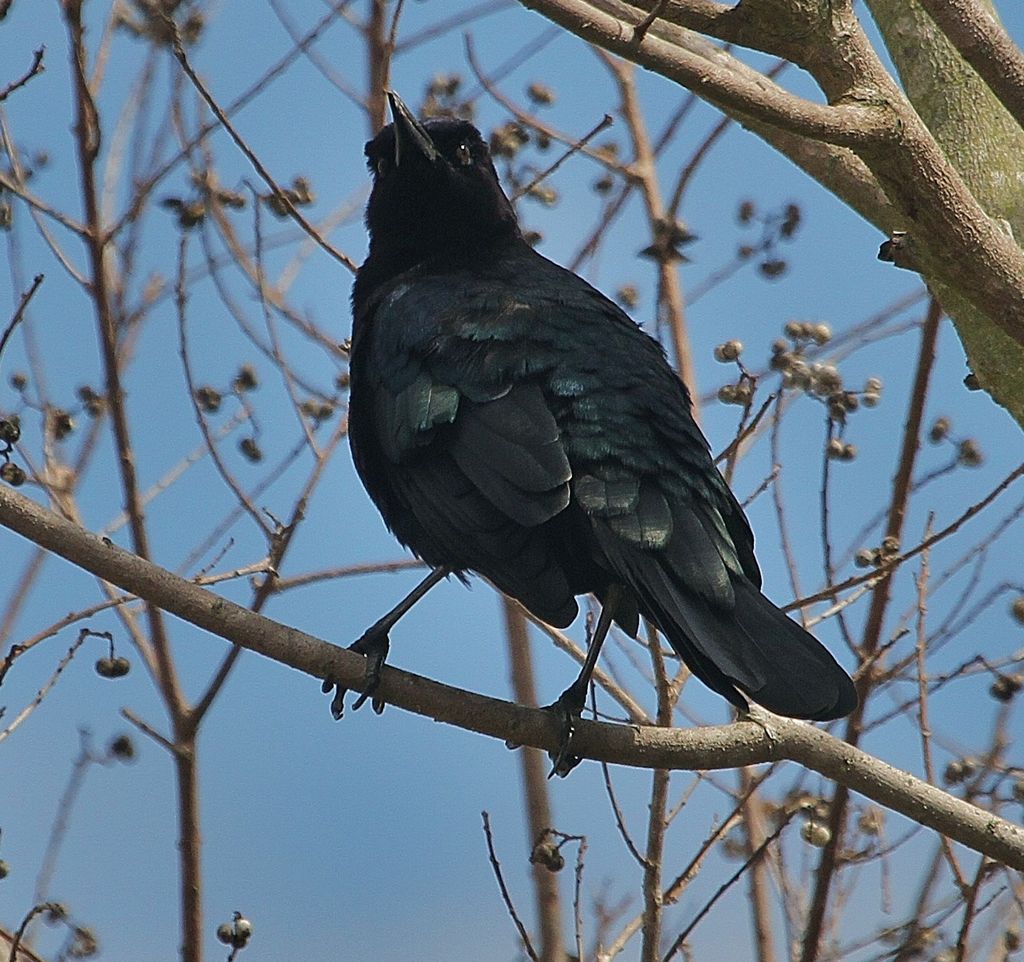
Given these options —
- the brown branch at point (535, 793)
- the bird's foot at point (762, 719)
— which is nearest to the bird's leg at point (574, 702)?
the bird's foot at point (762, 719)

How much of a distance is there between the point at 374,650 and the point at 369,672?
217mm

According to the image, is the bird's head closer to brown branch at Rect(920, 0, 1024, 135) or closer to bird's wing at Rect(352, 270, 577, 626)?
bird's wing at Rect(352, 270, 577, 626)

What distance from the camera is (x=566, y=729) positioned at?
3.62 m

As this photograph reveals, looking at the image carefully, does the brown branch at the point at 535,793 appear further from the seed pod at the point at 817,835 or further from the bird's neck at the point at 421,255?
the bird's neck at the point at 421,255

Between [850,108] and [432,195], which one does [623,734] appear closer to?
[850,108]

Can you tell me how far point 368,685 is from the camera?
353 cm

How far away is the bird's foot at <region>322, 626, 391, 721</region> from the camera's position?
353 centimetres

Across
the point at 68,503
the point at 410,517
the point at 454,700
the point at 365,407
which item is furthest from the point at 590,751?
the point at 68,503

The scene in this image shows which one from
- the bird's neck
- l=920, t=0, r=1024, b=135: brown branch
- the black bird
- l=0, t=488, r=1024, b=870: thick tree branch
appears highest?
the bird's neck

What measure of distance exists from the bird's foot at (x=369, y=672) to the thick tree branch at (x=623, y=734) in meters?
0.03

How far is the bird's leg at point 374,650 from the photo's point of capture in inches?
139

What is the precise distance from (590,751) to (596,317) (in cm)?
142

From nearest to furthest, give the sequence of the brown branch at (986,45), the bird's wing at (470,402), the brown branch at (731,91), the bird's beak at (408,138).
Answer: the brown branch at (731,91), the brown branch at (986,45), the bird's wing at (470,402), the bird's beak at (408,138)

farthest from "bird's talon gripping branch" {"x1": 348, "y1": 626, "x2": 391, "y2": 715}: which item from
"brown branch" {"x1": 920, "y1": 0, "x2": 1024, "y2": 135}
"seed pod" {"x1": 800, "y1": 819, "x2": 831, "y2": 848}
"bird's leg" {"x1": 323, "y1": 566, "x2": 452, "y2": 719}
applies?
"brown branch" {"x1": 920, "y1": 0, "x2": 1024, "y2": 135}
